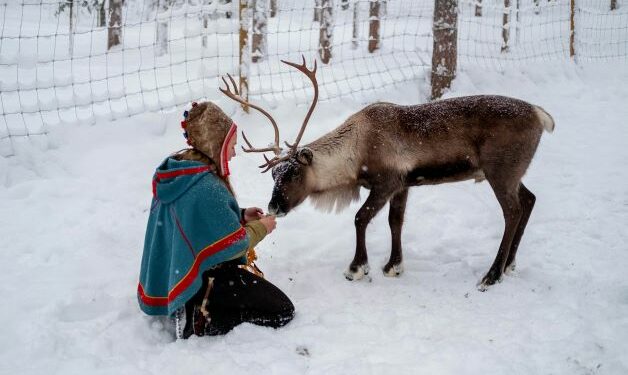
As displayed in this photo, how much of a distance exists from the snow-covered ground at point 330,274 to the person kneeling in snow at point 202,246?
0.39 ft

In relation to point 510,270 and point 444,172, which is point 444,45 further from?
point 510,270

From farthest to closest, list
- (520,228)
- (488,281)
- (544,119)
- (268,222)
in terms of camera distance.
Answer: (520,228) → (544,119) → (488,281) → (268,222)

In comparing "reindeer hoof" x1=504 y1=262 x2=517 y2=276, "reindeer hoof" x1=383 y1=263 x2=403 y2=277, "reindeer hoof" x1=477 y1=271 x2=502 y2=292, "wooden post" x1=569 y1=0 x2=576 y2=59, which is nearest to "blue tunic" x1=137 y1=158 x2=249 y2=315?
"reindeer hoof" x1=383 y1=263 x2=403 y2=277

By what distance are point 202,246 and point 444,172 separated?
67.4 inches

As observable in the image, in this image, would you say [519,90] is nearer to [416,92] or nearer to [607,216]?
[416,92]

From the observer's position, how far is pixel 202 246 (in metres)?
2.56

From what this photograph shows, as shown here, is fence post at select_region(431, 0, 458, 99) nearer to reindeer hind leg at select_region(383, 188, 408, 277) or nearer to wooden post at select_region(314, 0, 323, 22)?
wooden post at select_region(314, 0, 323, 22)

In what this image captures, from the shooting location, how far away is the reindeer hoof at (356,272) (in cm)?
340

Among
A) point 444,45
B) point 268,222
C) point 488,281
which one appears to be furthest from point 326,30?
point 268,222

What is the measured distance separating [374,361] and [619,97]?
238 inches

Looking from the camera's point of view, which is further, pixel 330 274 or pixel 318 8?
pixel 318 8

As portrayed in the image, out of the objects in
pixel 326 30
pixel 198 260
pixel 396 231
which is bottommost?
pixel 396 231

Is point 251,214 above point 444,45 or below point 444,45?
Answer: below

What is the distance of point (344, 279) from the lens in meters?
3.41
